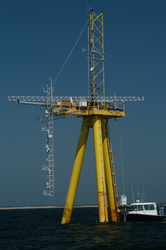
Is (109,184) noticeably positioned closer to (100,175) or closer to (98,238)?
(100,175)

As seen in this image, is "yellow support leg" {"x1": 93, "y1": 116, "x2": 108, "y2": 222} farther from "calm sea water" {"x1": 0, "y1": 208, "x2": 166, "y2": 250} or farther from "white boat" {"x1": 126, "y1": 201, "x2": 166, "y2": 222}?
"white boat" {"x1": 126, "y1": 201, "x2": 166, "y2": 222}

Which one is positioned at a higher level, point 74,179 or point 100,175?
point 100,175

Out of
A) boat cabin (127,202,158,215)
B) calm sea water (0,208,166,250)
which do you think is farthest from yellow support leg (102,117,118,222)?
calm sea water (0,208,166,250)

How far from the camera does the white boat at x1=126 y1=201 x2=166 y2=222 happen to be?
173ft

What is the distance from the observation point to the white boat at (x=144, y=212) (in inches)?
2077

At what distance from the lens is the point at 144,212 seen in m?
54.3

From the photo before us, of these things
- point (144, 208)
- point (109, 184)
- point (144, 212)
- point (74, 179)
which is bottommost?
point (144, 212)

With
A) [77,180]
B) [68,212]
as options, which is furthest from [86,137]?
[68,212]

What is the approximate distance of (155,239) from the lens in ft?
124

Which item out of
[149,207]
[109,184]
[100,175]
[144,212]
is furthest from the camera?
[149,207]

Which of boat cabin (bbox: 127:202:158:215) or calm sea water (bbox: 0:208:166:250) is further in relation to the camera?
boat cabin (bbox: 127:202:158:215)

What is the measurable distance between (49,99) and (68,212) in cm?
1816

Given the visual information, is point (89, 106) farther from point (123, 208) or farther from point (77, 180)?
point (123, 208)

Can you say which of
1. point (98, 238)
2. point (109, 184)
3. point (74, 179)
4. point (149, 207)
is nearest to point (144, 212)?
point (149, 207)
